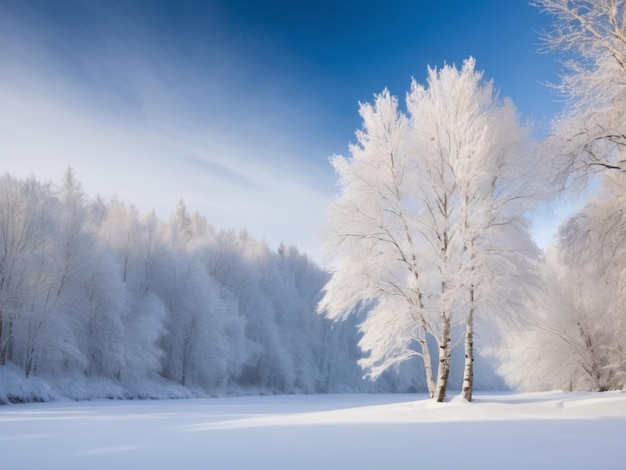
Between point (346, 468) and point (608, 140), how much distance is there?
411 inches

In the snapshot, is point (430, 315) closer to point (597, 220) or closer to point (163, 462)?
point (597, 220)

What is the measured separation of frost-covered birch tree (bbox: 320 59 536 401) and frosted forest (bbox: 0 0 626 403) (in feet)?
0.21

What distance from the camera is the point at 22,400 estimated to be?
24812mm

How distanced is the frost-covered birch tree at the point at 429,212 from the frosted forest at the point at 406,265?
6 cm

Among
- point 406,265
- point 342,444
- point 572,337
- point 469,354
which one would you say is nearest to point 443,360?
point 469,354

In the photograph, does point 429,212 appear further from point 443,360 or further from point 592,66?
point 592,66

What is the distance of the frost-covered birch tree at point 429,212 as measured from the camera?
585 inches

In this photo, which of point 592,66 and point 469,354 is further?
point 469,354

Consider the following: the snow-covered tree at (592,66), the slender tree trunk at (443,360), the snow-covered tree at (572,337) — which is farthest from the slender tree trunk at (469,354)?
the snow-covered tree at (592,66)

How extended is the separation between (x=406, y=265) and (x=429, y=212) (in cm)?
204

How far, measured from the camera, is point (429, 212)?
16.8 metres

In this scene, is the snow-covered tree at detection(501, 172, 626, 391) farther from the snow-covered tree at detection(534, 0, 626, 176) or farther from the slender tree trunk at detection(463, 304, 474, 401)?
the snow-covered tree at detection(534, 0, 626, 176)

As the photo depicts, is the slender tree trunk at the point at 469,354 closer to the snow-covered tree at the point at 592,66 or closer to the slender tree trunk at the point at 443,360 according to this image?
the slender tree trunk at the point at 443,360

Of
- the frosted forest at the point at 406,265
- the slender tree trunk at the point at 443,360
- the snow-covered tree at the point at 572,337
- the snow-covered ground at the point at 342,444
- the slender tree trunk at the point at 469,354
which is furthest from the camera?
the snow-covered tree at the point at 572,337
